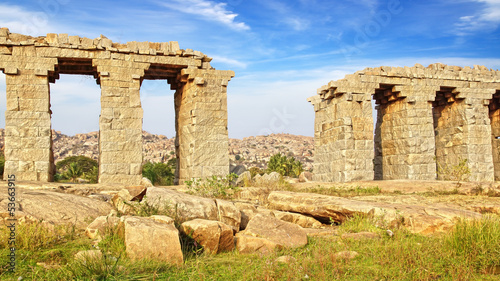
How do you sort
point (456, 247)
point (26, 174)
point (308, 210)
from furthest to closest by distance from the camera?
point (26, 174) → point (308, 210) → point (456, 247)

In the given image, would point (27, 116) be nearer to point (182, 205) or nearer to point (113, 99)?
point (113, 99)

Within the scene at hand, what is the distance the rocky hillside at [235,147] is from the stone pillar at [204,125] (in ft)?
147

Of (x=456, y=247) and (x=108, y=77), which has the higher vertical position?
(x=108, y=77)

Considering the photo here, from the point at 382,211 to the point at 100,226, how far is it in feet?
15.1

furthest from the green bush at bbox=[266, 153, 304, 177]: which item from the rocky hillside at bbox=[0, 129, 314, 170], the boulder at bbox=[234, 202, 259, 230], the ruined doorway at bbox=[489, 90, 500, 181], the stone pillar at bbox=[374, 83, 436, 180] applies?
the boulder at bbox=[234, 202, 259, 230]

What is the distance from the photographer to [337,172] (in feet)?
52.4

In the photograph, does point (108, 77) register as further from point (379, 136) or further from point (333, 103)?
point (379, 136)

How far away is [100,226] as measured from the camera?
589 centimetres

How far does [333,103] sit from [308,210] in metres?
8.93

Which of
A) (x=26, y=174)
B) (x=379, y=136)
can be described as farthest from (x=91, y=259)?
(x=379, y=136)

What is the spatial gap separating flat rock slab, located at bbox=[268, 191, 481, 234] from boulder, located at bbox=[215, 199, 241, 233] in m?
1.86

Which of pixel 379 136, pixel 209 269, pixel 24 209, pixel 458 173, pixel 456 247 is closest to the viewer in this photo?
pixel 209 269

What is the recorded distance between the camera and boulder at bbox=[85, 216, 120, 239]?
18.7 ft

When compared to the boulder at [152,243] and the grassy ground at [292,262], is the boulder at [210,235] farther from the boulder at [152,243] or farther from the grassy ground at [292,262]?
the boulder at [152,243]
